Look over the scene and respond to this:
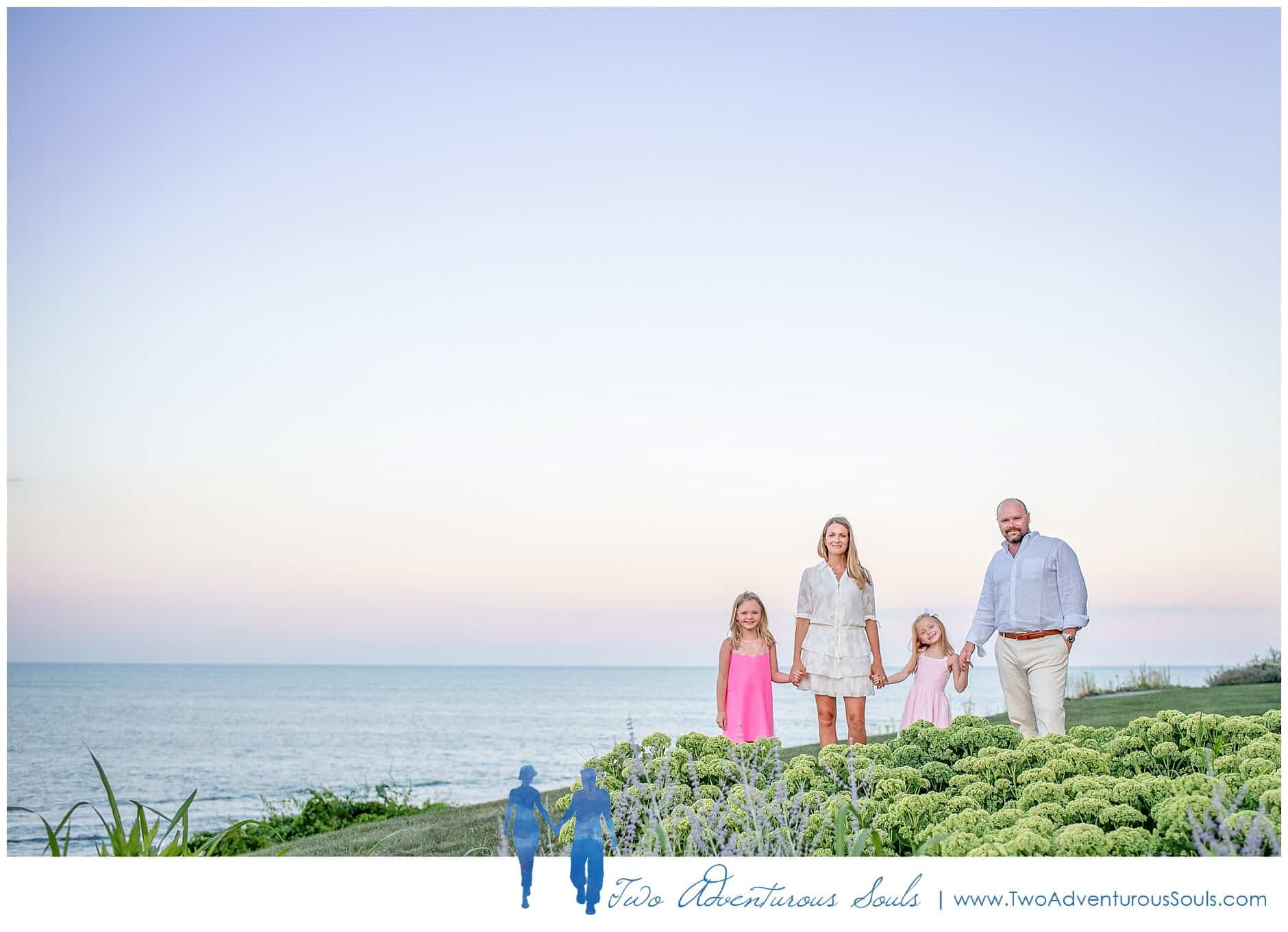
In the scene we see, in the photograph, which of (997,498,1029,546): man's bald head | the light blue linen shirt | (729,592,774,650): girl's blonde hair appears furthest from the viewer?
(729,592,774,650): girl's blonde hair

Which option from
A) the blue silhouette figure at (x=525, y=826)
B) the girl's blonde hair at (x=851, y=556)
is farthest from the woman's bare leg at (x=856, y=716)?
the blue silhouette figure at (x=525, y=826)

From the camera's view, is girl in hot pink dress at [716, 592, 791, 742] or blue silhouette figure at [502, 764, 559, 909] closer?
blue silhouette figure at [502, 764, 559, 909]

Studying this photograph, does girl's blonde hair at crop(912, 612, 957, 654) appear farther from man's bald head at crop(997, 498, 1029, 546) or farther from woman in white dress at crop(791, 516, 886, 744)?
man's bald head at crop(997, 498, 1029, 546)

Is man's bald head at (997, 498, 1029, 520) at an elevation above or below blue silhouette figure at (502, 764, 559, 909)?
above

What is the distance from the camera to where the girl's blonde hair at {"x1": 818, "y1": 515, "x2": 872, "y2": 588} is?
6816mm

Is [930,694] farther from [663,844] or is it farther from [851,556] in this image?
[663,844]

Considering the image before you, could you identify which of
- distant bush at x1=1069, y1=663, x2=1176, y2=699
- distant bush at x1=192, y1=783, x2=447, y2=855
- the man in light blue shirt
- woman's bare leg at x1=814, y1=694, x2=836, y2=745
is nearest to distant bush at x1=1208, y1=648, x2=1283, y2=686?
distant bush at x1=1069, y1=663, x2=1176, y2=699

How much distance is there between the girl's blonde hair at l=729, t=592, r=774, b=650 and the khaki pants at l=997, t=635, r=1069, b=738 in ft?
4.62

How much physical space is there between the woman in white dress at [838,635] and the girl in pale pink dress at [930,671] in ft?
Result: 0.83

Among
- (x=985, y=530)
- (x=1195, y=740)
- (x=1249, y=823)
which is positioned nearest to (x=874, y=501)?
(x=985, y=530)

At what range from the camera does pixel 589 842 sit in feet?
13.1

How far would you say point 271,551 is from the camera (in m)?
26.7

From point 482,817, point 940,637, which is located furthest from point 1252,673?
point 482,817

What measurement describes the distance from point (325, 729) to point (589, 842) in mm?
37618
